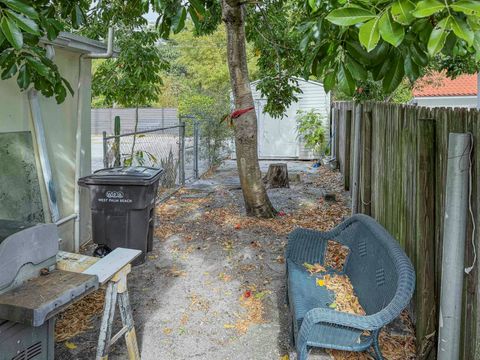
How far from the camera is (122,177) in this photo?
511cm

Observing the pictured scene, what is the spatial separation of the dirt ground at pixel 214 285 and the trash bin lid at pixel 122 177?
3.30 feet

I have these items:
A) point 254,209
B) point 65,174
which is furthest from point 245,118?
point 65,174

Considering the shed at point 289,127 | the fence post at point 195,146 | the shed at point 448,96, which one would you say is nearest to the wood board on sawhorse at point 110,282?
the fence post at point 195,146

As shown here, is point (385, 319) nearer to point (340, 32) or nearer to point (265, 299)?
point (340, 32)

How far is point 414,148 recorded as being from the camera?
10.9ft

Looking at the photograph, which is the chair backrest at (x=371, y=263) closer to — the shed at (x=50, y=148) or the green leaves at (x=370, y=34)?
the green leaves at (x=370, y=34)

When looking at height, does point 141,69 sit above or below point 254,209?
above

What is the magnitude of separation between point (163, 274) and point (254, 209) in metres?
2.64

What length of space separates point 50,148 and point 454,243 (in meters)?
4.44

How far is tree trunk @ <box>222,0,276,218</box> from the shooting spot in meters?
6.80

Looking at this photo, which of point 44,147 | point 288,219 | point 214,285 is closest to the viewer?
point 214,285

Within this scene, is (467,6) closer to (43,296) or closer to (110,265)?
(43,296)

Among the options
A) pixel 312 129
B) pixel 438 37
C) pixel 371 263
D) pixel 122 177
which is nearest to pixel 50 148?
pixel 122 177

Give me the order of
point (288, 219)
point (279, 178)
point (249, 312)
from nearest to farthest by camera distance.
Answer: point (249, 312) < point (288, 219) < point (279, 178)
